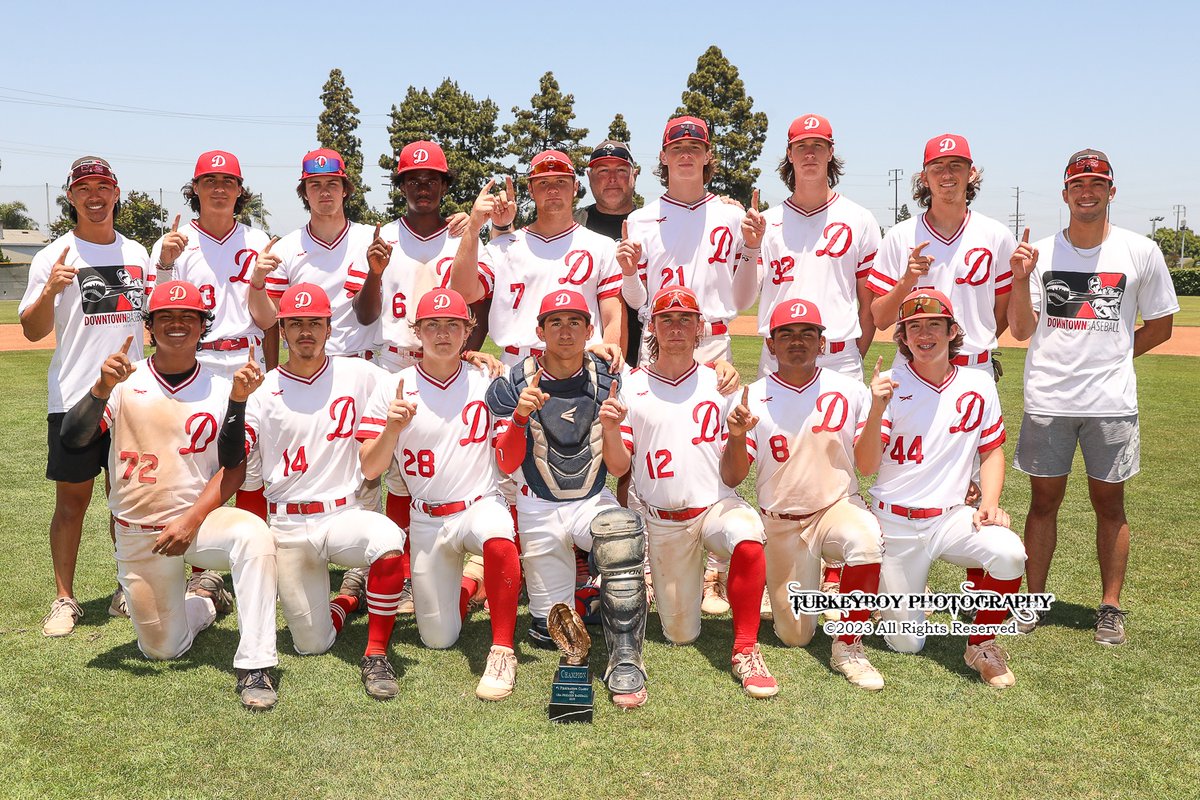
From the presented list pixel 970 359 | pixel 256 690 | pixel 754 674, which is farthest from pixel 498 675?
pixel 970 359

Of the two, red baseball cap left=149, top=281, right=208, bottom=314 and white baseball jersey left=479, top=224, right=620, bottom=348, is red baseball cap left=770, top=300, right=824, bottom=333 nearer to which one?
white baseball jersey left=479, top=224, right=620, bottom=348

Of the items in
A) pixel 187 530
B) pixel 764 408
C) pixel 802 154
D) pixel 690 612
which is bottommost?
pixel 690 612

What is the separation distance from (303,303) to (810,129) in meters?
3.42

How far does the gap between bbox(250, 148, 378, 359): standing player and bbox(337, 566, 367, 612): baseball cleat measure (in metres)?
1.55

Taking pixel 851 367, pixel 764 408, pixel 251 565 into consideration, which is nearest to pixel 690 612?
pixel 764 408

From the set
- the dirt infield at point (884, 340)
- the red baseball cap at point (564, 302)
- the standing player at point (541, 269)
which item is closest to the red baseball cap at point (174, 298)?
the standing player at point (541, 269)

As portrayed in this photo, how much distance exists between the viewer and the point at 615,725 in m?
4.75

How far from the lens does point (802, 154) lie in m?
6.39

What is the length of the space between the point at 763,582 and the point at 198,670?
3.20 metres

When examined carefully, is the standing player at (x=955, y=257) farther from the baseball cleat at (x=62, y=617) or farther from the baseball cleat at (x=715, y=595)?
the baseball cleat at (x=62, y=617)

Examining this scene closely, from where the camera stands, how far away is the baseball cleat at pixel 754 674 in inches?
199

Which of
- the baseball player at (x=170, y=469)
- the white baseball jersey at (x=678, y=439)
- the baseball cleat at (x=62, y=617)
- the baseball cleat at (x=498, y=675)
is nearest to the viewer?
the baseball cleat at (x=498, y=675)

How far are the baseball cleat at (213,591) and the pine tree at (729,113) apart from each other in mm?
40978

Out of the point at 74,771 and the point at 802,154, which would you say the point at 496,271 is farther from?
the point at 74,771
